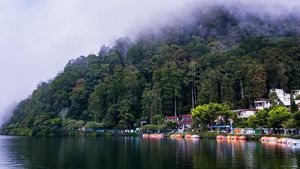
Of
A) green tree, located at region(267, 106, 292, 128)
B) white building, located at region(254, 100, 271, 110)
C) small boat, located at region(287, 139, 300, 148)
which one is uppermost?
white building, located at region(254, 100, 271, 110)

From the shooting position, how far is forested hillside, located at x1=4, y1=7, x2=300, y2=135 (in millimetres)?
110500

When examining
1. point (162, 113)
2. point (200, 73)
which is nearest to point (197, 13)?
point (200, 73)

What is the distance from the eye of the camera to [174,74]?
125m

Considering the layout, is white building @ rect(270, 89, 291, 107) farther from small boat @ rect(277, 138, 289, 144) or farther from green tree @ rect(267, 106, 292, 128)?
small boat @ rect(277, 138, 289, 144)

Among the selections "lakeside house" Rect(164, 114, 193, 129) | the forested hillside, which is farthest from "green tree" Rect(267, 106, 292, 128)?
"lakeside house" Rect(164, 114, 193, 129)

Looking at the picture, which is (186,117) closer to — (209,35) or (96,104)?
(96,104)

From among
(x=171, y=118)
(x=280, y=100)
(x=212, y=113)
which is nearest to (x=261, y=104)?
(x=280, y=100)

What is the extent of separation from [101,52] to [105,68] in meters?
25.6

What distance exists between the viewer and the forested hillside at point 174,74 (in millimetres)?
110500

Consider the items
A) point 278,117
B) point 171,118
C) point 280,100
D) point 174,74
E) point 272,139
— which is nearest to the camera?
point 272,139

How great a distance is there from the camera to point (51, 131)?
128 metres

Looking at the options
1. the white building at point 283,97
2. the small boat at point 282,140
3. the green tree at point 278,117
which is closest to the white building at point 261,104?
the white building at point 283,97

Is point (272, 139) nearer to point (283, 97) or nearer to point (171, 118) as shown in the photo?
point (283, 97)

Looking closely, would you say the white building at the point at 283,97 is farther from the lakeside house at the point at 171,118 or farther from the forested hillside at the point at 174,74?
the lakeside house at the point at 171,118
